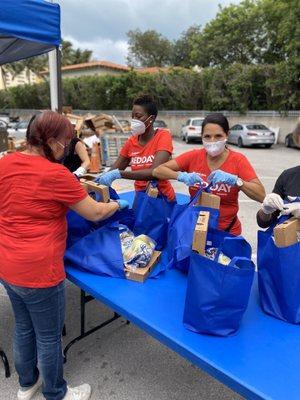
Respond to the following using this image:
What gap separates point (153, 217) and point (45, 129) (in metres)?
0.92

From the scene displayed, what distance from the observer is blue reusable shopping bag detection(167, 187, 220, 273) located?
6.48 feet

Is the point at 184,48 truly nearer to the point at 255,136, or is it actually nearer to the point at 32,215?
the point at 255,136

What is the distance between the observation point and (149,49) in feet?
148

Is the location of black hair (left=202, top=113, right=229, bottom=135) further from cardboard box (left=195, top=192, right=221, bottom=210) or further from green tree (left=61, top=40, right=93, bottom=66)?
green tree (left=61, top=40, right=93, bottom=66)

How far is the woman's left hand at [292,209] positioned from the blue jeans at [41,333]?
3.81 ft

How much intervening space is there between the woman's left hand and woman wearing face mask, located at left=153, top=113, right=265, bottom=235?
0.48m

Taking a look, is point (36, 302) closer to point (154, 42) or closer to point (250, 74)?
point (250, 74)

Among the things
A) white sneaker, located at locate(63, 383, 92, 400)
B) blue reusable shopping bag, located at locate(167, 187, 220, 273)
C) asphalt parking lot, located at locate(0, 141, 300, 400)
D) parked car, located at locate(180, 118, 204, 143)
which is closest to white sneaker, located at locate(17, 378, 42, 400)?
asphalt parking lot, located at locate(0, 141, 300, 400)

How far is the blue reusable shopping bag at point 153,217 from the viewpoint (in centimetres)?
234

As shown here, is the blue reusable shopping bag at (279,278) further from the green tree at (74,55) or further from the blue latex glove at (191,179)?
the green tree at (74,55)

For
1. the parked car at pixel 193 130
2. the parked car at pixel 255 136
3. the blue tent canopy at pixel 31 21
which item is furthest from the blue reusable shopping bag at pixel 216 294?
the parked car at pixel 193 130

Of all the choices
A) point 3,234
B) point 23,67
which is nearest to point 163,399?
point 3,234

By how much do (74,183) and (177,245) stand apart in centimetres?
67

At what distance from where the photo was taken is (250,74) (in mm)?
23203
